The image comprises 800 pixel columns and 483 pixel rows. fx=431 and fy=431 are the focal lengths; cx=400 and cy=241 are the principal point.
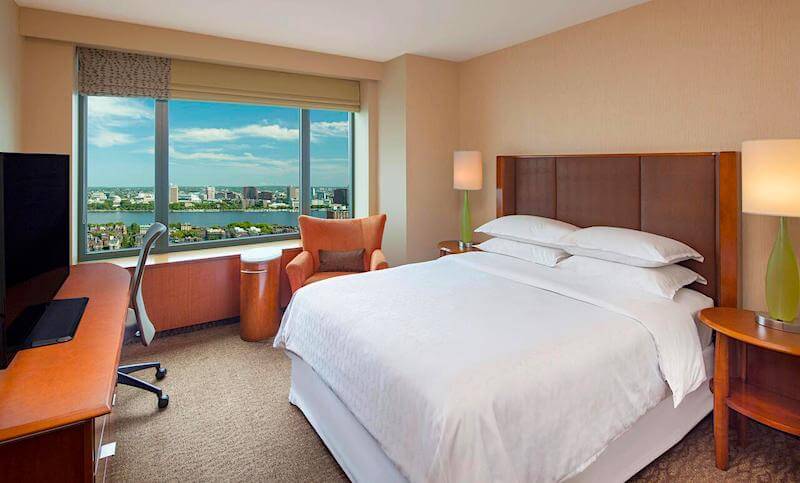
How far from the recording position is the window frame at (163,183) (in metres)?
3.44

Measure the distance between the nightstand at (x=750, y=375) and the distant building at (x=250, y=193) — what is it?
3895mm

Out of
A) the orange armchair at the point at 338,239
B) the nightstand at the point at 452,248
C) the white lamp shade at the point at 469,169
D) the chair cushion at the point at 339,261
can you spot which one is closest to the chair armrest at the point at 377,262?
the orange armchair at the point at 338,239

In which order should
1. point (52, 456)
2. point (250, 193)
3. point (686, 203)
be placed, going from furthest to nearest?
point (250, 193) < point (686, 203) < point (52, 456)

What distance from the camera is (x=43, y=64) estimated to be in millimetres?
3039

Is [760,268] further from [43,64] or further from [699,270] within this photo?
[43,64]

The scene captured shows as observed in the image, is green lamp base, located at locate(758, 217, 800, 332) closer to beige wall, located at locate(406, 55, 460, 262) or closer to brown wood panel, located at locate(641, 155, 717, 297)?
brown wood panel, located at locate(641, 155, 717, 297)

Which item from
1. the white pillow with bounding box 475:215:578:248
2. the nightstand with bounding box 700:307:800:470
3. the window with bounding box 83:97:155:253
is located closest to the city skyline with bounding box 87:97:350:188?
the window with bounding box 83:97:155:253

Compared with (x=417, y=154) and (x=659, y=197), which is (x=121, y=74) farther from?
(x=659, y=197)

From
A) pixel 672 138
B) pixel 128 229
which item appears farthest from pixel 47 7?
pixel 672 138

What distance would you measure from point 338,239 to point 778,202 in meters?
3.03

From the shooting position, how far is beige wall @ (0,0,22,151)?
2.55 metres

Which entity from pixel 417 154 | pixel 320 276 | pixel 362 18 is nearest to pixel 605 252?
pixel 417 154

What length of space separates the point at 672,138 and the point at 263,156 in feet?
11.8

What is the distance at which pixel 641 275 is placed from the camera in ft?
7.62
